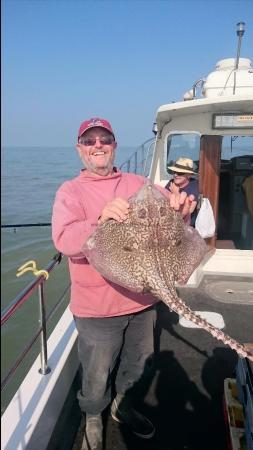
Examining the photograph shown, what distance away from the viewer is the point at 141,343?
131 inches

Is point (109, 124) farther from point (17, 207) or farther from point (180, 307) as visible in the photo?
point (17, 207)

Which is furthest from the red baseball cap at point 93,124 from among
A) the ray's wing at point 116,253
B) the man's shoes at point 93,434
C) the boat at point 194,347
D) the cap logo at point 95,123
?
the man's shoes at point 93,434

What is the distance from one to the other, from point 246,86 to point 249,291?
11.7 feet

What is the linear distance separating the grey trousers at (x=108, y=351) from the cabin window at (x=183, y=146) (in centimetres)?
444

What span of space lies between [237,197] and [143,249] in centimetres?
775

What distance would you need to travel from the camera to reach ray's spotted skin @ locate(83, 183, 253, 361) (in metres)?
2.22

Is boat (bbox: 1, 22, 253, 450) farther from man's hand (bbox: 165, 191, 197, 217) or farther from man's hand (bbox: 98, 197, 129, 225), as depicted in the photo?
man's hand (bbox: 165, 191, 197, 217)

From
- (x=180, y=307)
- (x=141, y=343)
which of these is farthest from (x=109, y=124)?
(x=141, y=343)

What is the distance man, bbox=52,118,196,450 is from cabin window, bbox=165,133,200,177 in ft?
13.6

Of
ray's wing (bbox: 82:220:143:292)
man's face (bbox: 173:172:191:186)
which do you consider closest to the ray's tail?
ray's wing (bbox: 82:220:143:292)

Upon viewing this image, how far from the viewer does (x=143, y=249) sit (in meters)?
2.28

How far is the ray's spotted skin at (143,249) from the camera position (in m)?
2.22

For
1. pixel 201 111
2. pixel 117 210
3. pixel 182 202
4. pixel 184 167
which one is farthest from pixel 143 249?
pixel 201 111

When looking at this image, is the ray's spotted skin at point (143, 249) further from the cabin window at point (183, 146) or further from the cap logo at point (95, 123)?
the cabin window at point (183, 146)
